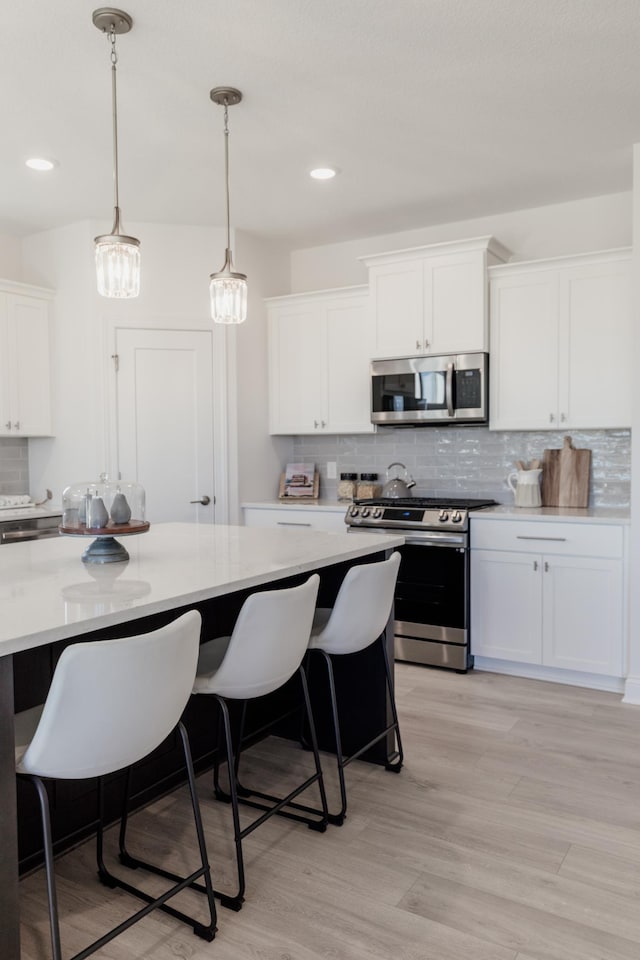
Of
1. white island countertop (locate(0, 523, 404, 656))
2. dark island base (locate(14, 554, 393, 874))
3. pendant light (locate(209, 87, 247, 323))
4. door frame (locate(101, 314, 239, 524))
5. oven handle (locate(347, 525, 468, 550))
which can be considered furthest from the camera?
door frame (locate(101, 314, 239, 524))

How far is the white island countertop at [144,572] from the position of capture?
1719 millimetres

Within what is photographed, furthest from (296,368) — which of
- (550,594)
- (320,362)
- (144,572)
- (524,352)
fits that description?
(144,572)

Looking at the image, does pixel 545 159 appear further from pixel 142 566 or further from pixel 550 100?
pixel 142 566

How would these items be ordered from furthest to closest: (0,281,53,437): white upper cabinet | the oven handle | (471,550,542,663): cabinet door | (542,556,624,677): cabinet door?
1. (0,281,53,437): white upper cabinet
2. the oven handle
3. (471,550,542,663): cabinet door
4. (542,556,624,677): cabinet door

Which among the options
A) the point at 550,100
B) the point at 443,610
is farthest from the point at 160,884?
the point at 550,100

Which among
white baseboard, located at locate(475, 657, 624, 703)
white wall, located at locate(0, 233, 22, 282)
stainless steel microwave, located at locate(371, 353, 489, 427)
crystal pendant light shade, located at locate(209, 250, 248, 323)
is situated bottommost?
white baseboard, located at locate(475, 657, 624, 703)

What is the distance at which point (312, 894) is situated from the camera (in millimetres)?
2115

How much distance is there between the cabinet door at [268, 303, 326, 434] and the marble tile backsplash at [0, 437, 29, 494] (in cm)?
173

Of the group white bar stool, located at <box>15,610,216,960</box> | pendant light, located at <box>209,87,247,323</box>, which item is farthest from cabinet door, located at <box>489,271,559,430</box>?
white bar stool, located at <box>15,610,216,960</box>

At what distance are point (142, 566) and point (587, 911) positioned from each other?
1663mm

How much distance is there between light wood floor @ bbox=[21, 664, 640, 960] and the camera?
192cm

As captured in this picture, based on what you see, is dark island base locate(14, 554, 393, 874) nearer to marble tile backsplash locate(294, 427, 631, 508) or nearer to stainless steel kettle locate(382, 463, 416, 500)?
stainless steel kettle locate(382, 463, 416, 500)

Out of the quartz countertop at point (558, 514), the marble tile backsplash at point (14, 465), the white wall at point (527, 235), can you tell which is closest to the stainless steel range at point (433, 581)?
the quartz countertop at point (558, 514)

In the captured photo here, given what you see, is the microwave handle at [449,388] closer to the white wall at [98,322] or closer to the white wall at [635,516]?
the white wall at [635,516]
